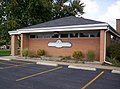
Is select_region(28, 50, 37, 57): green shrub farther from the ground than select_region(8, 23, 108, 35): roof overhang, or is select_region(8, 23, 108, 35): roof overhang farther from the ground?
select_region(8, 23, 108, 35): roof overhang

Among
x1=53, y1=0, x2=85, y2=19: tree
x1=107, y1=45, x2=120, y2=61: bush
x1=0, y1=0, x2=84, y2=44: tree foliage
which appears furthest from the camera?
x1=53, y1=0, x2=85, y2=19: tree

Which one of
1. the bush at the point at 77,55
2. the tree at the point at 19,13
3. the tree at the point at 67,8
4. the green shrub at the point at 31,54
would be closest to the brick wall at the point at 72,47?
the bush at the point at 77,55

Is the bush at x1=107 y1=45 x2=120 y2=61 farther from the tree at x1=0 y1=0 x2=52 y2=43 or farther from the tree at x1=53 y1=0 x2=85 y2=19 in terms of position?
the tree at x1=53 y1=0 x2=85 y2=19

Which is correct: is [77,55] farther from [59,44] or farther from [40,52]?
[40,52]

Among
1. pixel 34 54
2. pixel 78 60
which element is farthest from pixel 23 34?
pixel 78 60

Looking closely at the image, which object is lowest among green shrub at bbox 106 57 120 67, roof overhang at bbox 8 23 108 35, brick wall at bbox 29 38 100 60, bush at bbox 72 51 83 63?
green shrub at bbox 106 57 120 67

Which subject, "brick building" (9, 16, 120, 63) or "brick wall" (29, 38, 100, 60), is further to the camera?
"brick wall" (29, 38, 100, 60)

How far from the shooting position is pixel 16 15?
3178cm

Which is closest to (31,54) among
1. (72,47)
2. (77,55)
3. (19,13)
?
(72,47)

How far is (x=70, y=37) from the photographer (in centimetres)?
1822

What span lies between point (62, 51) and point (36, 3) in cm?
1627

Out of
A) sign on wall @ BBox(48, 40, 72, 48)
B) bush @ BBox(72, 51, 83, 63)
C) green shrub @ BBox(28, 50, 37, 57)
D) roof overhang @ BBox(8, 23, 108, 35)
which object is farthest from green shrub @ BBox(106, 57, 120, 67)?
green shrub @ BBox(28, 50, 37, 57)

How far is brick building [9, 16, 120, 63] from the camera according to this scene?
1574 cm

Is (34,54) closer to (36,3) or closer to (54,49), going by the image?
(54,49)
